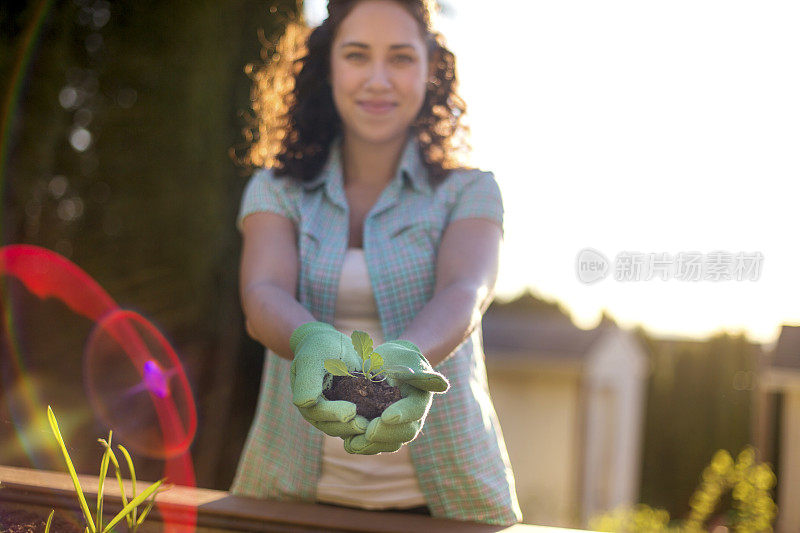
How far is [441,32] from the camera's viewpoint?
1.87m

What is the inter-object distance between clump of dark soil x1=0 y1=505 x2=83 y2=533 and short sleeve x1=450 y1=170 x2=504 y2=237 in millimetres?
960

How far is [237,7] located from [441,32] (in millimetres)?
3430

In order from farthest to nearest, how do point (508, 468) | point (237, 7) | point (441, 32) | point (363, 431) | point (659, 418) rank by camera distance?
point (659, 418) < point (237, 7) < point (441, 32) < point (508, 468) < point (363, 431)

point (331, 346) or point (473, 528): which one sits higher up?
point (331, 346)

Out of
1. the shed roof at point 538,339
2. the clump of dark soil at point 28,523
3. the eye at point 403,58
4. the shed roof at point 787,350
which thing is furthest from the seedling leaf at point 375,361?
the shed roof at point 538,339

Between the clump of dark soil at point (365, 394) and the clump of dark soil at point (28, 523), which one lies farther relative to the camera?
the clump of dark soil at point (28, 523)

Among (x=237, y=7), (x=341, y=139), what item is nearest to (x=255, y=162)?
(x=341, y=139)

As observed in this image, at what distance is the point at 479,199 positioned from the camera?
63.6 inches

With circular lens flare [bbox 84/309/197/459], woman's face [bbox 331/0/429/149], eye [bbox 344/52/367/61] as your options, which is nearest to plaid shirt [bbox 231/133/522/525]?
woman's face [bbox 331/0/429/149]

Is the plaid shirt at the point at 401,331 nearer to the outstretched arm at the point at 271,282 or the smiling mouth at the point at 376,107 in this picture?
the outstretched arm at the point at 271,282

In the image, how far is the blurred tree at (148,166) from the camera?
415cm

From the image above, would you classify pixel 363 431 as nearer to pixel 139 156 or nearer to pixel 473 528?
pixel 473 528

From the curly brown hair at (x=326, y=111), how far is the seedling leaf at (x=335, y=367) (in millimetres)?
771

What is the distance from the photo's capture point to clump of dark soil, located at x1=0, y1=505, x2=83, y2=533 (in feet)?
3.91
